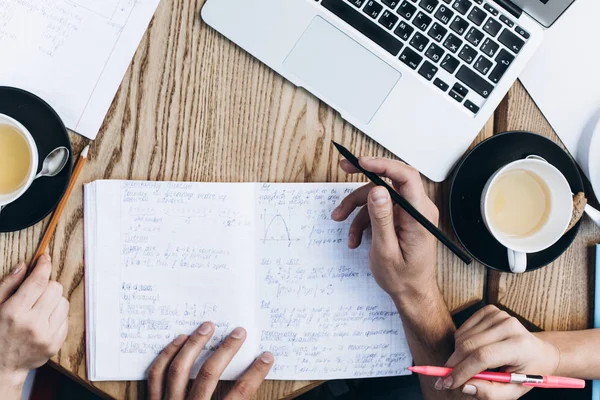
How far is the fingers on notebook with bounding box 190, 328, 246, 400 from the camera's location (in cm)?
74

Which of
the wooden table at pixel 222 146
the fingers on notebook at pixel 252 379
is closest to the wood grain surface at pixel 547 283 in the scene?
the wooden table at pixel 222 146

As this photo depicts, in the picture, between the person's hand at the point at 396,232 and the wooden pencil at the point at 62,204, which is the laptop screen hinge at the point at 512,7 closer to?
the person's hand at the point at 396,232

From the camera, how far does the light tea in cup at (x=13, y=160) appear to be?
0.71 metres

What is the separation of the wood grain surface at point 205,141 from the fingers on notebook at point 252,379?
0.03m

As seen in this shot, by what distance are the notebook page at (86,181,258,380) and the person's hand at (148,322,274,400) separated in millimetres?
15

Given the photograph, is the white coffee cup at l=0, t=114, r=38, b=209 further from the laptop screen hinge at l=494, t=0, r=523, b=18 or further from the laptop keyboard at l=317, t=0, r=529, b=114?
the laptop screen hinge at l=494, t=0, r=523, b=18

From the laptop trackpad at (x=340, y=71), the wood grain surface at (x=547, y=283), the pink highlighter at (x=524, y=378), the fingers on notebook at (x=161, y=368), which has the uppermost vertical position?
the laptop trackpad at (x=340, y=71)

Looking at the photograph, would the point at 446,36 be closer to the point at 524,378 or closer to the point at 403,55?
the point at 403,55

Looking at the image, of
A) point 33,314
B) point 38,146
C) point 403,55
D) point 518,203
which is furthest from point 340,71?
point 33,314

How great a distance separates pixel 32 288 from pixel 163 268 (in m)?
0.18

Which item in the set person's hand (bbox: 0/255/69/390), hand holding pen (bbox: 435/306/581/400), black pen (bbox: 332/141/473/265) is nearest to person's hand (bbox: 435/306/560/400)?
hand holding pen (bbox: 435/306/581/400)

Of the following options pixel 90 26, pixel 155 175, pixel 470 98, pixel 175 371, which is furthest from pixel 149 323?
pixel 470 98

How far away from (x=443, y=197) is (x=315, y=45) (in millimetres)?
291

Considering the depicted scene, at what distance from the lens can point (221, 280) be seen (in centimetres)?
75
